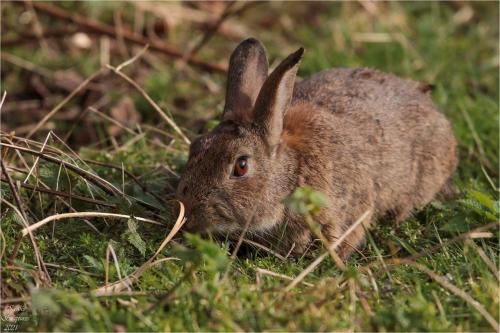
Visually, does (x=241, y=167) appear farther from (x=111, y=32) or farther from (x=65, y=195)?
(x=111, y=32)

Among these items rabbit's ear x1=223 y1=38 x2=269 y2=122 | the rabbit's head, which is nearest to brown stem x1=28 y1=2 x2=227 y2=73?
rabbit's ear x1=223 y1=38 x2=269 y2=122

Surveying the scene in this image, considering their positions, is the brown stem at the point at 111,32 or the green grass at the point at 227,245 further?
the brown stem at the point at 111,32

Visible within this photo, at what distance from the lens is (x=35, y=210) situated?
4602 mm

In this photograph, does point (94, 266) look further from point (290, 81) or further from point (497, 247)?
point (497, 247)

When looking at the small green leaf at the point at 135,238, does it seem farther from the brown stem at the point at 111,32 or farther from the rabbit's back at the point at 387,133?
the brown stem at the point at 111,32

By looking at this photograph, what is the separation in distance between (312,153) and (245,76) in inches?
27.8

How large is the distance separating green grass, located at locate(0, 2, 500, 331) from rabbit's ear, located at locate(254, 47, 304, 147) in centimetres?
73

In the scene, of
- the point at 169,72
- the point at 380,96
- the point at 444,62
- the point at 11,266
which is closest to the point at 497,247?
the point at 380,96

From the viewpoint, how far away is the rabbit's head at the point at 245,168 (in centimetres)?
416

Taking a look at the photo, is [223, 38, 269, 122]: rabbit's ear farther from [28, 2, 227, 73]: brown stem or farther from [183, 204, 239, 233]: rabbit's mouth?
[28, 2, 227, 73]: brown stem

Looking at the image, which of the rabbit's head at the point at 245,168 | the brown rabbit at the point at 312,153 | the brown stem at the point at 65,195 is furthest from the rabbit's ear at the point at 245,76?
the brown stem at the point at 65,195

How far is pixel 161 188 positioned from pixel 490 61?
3.73m

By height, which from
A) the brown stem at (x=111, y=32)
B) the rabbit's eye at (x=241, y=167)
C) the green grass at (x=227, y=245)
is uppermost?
the brown stem at (x=111, y=32)

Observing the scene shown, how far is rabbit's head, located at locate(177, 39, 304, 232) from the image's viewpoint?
164 inches
